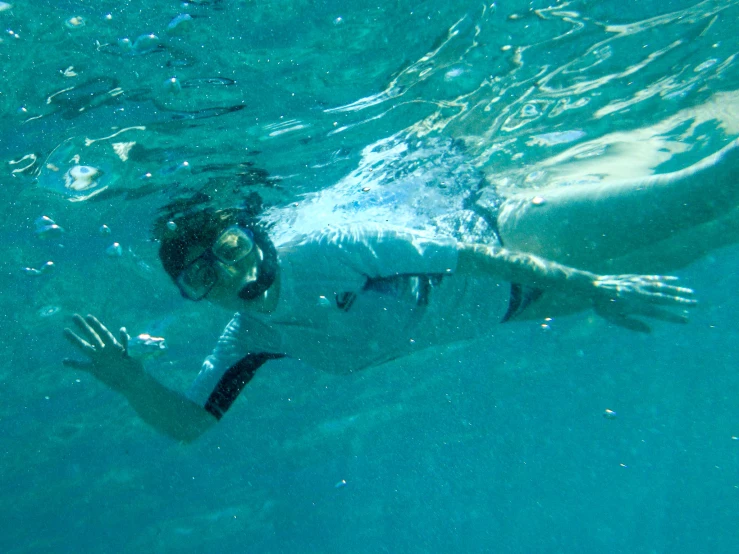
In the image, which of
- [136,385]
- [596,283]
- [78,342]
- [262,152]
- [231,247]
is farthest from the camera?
[262,152]

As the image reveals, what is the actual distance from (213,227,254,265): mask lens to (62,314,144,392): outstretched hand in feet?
4.27

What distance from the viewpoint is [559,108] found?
1095cm

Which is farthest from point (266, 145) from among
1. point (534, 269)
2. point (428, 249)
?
point (534, 269)

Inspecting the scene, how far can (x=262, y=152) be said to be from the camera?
943 cm

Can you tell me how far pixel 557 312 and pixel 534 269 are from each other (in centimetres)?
195

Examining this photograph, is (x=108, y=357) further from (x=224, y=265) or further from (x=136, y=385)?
(x=224, y=265)

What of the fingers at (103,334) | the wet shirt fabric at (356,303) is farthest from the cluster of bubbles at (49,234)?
the wet shirt fabric at (356,303)

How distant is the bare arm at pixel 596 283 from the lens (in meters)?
4.85

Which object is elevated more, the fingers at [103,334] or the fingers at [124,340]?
the fingers at [103,334]

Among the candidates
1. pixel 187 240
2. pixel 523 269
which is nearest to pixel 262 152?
pixel 187 240

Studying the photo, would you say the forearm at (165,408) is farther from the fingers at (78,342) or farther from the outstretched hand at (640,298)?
the outstretched hand at (640,298)

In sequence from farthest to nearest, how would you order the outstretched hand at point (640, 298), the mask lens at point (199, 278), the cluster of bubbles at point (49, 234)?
the cluster of bubbles at point (49, 234)
the mask lens at point (199, 278)
the outstretched hand at point (640, 298)

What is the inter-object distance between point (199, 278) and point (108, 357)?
49.9 inches

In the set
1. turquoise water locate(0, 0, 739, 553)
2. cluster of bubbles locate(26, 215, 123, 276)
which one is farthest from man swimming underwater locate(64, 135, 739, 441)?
cluster of bubbles locate(26, 215, 123, 276)
